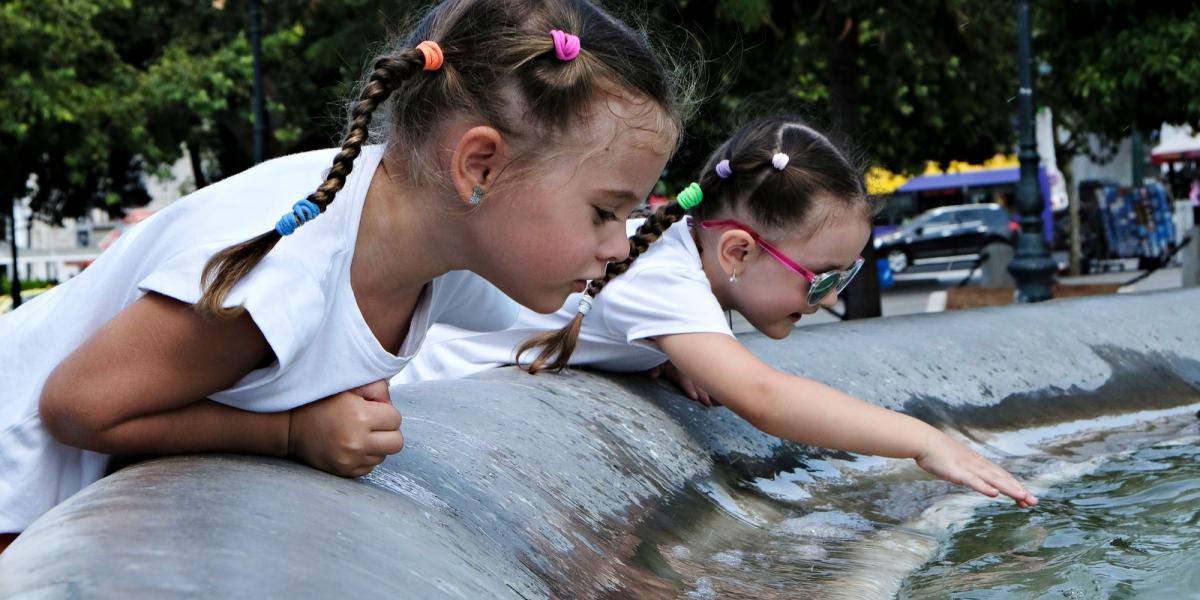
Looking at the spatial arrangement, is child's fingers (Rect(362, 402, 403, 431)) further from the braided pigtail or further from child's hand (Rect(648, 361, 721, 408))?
child's hand (Rect(648, 361, 721, 408))

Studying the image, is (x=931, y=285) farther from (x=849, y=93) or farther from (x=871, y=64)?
(x=849, y=93)

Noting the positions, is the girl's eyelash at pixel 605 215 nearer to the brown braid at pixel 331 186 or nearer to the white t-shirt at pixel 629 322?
the brown braid at pixel 331 186

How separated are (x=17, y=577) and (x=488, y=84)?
3.16 ft

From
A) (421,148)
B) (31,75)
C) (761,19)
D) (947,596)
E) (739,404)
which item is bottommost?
(947,596)

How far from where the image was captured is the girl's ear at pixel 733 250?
9.99 feet

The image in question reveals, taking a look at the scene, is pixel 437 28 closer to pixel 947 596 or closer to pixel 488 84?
pixel 488 84

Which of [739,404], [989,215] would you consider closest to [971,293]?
[739,404]

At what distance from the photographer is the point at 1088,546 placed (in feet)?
7.83

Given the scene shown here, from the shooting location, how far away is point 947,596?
6.86 feet

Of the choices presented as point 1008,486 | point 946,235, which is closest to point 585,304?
point 1008,486

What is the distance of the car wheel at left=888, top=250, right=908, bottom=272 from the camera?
25.2m

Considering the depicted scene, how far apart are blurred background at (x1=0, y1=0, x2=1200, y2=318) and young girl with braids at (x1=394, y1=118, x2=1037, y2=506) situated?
20.1 inches

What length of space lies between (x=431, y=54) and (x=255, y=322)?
47 cm

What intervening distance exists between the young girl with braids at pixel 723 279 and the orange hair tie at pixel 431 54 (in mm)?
1044
